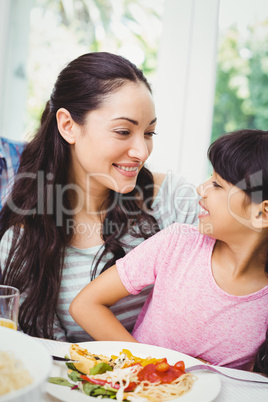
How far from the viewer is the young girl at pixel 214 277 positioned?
1.30 meters

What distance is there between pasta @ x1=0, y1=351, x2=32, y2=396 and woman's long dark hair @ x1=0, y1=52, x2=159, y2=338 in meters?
0.99

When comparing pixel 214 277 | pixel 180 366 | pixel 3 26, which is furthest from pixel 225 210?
pixel 3 26

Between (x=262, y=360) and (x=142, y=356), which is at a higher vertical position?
(x=142, y=356)

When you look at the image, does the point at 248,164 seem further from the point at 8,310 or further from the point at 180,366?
the point at 8,310

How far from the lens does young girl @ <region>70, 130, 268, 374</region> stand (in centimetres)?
130

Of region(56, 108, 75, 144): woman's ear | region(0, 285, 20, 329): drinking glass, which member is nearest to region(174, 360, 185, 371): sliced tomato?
region(0, 285, 20, 329): drinking glass

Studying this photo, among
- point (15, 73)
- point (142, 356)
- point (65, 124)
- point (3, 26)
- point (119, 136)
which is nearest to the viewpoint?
point (142, 356)

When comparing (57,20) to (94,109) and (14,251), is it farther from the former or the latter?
(14,251)

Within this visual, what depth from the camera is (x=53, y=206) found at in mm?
1770

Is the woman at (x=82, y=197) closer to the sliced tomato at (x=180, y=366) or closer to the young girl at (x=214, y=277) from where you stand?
the young girl at (x=214, y=277)

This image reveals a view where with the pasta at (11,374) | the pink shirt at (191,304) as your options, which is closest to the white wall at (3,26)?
the pink shirt at (191,304)

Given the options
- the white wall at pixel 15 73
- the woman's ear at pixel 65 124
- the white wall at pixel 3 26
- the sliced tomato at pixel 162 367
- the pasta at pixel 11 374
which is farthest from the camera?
the white wall at pixel 15 73
